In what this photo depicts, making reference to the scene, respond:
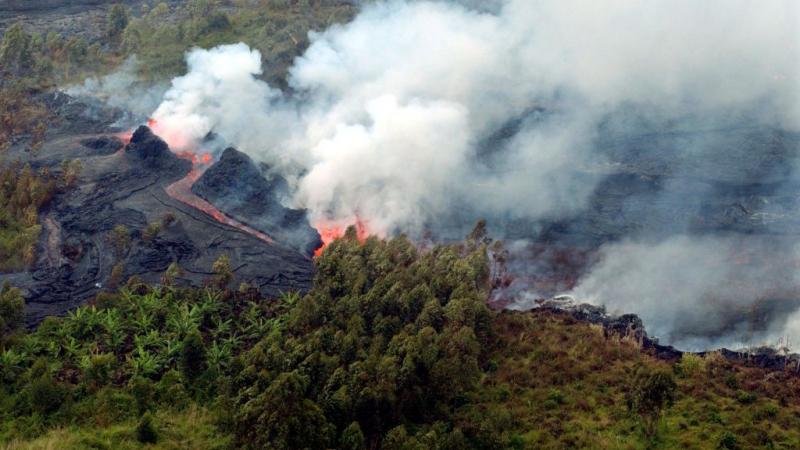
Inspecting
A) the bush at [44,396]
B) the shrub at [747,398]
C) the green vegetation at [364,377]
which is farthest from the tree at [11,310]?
the shrub at [747,398]

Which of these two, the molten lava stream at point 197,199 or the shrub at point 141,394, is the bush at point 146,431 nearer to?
the shrub at point 141,394

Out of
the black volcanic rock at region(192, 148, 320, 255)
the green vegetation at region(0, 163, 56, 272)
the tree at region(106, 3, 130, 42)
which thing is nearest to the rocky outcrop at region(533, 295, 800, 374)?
the black volcanic rock at region(192, 148, 320, 255)

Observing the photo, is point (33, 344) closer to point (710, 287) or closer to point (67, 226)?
point (67, 226)

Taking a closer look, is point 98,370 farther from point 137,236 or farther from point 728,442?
point 728,442

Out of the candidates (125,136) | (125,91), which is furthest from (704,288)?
(125,91)

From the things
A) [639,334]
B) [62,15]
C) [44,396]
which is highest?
[639,334]
